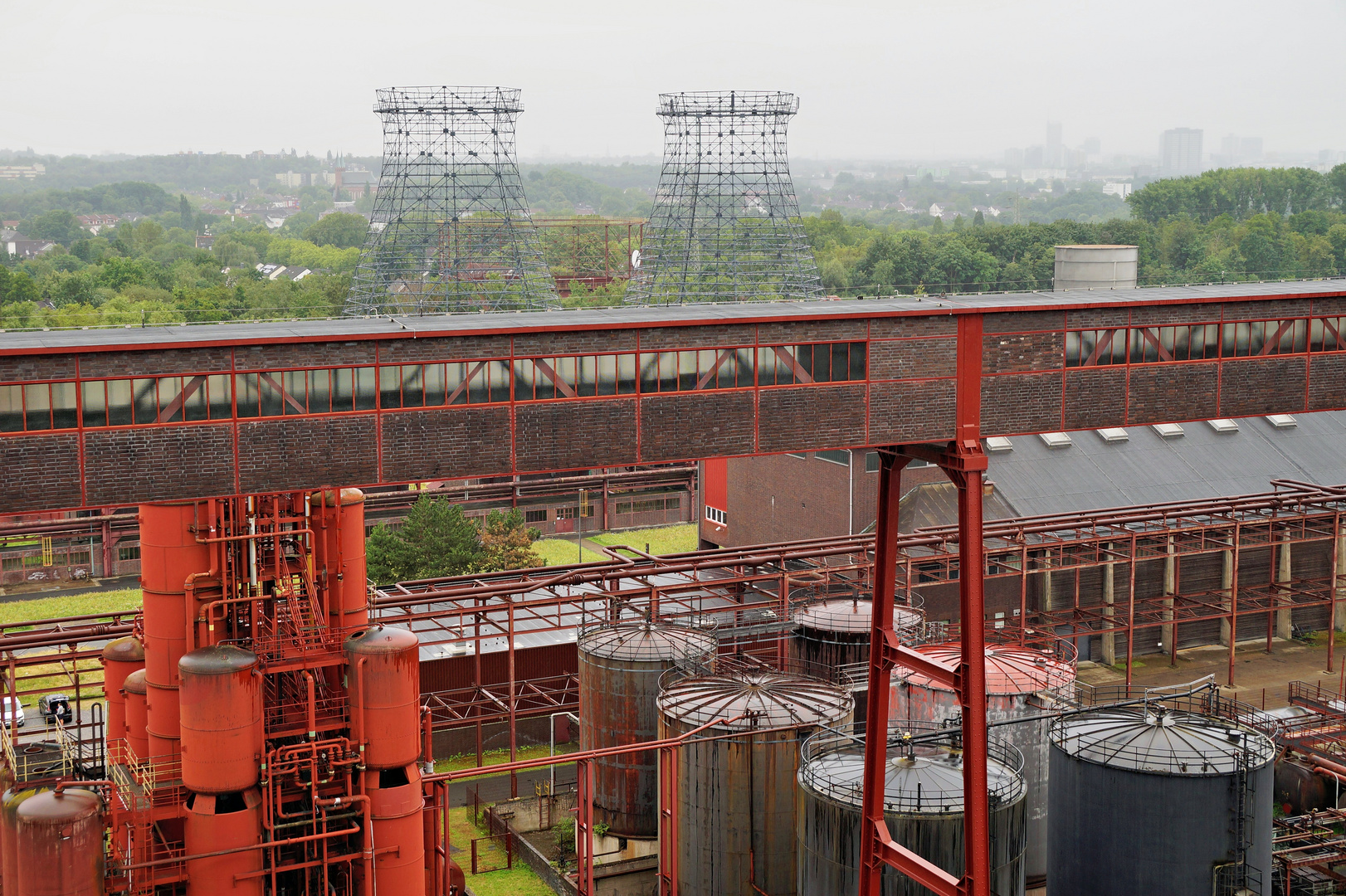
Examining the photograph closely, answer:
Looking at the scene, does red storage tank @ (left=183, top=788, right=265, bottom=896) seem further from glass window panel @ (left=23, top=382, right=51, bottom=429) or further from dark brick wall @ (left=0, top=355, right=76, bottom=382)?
dark brick wall @ (left=0, top=355, right=76, bottom=382)

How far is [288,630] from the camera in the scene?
61.0ft

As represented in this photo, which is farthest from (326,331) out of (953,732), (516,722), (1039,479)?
(1039,479)

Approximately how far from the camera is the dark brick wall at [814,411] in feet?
62.7

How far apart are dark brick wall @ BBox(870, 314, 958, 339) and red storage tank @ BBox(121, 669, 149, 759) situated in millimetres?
11694

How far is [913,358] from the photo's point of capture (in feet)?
62.9

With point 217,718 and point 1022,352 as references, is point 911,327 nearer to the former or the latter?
point 1022,352

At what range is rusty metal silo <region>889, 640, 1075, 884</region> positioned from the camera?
76.8 ft

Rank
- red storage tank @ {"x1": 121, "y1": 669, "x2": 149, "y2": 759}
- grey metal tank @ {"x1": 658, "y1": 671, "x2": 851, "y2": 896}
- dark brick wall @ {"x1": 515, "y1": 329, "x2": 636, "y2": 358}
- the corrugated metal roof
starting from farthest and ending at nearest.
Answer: the corrugated metal roof
grey metal tank @ {"x1": 658, "y1": 671, "x2": 851, "y2": 896}
red storage tank @ {"x1": 121, "y1": 669, "x2": 149, "y2": 759}
dark brick wall @ {"x1": 515, "y1": 329, "x2": 636, "y2": 358}

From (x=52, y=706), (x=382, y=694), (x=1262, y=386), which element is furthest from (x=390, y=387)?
(x=52, y=706)

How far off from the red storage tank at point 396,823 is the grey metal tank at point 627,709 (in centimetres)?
730

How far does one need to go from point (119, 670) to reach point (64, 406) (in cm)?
659

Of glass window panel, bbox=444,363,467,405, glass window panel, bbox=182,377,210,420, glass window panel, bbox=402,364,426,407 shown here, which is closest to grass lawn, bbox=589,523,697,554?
glass window panel, bbox=444,363,467,405

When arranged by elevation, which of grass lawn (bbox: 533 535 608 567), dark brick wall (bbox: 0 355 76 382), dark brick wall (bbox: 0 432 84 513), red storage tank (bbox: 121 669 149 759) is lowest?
grass lawn (bbox: 533 535 608 567)

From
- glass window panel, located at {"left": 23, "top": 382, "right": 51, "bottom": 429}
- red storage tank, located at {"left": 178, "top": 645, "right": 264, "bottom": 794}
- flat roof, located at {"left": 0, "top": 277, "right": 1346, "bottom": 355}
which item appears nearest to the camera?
glass window panel, located at {"left": 23, "top": 382, "right": 51, "bottom": 429}
